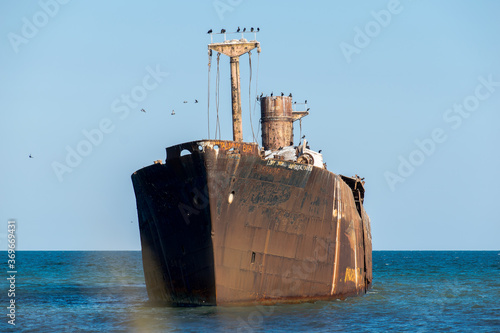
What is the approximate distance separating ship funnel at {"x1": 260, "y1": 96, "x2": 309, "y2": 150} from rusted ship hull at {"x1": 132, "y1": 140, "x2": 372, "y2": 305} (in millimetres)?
7588

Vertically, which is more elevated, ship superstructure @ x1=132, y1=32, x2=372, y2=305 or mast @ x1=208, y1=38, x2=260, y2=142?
mast @ x1=208, y1=38, x2=260, y2=142

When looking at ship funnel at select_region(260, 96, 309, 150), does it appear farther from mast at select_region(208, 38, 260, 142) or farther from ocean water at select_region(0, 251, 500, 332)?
ocean water at select_region(0, 251, 500, 332)

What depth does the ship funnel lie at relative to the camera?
31.5 meters

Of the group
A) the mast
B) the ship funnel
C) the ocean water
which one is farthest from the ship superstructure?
the ship funnel

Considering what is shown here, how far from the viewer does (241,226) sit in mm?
21797

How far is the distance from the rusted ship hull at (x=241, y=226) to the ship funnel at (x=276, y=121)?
7588mm

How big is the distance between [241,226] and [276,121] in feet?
34.8

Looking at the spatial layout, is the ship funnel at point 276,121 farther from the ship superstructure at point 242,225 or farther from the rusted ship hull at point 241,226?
the rusted ship hull at point 241,226

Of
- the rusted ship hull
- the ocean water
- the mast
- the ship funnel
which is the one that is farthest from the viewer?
the ship funnel

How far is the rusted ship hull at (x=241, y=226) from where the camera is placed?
A: 2159 cm

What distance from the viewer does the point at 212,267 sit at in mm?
21422

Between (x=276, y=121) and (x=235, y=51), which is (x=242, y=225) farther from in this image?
(x=276, y=121)

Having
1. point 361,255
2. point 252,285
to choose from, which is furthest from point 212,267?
point 361,255

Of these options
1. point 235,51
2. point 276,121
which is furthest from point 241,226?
point 276,121
